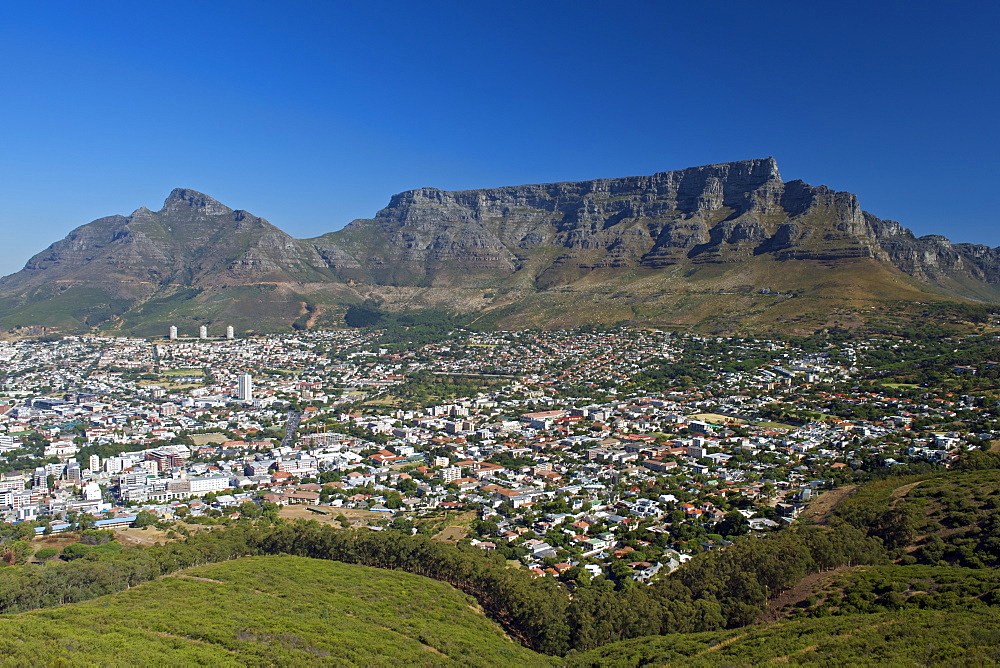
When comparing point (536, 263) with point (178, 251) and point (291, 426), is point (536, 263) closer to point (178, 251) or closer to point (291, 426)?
point (178, 251)

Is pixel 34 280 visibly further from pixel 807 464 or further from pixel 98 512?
pixel 807 464

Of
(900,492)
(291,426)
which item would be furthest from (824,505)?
(291,426)

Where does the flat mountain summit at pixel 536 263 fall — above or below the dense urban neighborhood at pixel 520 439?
above

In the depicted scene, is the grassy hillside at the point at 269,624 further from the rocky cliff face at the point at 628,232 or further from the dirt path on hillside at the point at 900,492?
the rocky cliff face at the point at 628,232

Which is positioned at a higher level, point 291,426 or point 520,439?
point 291,426

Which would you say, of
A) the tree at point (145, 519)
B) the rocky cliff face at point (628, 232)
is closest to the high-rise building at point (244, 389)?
the tree at point (145, 519)

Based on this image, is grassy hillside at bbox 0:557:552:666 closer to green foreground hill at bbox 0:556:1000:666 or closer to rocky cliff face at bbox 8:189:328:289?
green foreground hill at bbox 0:556:1000:666

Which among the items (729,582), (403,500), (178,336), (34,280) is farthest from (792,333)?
(34,280)
